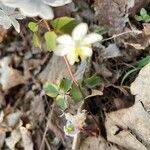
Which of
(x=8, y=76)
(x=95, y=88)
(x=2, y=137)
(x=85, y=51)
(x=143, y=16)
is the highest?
(x=85, y=51)

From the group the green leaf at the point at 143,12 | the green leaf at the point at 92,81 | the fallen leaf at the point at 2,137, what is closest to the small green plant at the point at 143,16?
the green leaf at the point at 143,12

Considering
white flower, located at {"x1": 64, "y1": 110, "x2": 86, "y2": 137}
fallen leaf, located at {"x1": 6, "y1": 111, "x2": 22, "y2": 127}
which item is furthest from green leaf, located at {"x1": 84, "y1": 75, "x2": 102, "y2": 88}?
fallen leaf, located at {"x1": 6, "y1": 111, "x2": 22, "y2": 127}

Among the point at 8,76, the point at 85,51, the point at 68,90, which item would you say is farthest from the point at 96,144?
the point at 8,76

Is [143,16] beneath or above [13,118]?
above

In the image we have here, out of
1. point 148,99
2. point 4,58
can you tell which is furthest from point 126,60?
point 4,58

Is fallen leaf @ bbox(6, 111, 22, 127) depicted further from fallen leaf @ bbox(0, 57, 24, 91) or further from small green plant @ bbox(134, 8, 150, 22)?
small green plant @ bbox(134, 8, 150, 22)

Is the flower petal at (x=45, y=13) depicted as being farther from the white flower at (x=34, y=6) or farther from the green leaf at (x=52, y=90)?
the green leaf at (x=52, y=90)

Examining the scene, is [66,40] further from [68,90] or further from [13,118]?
[13,118]
